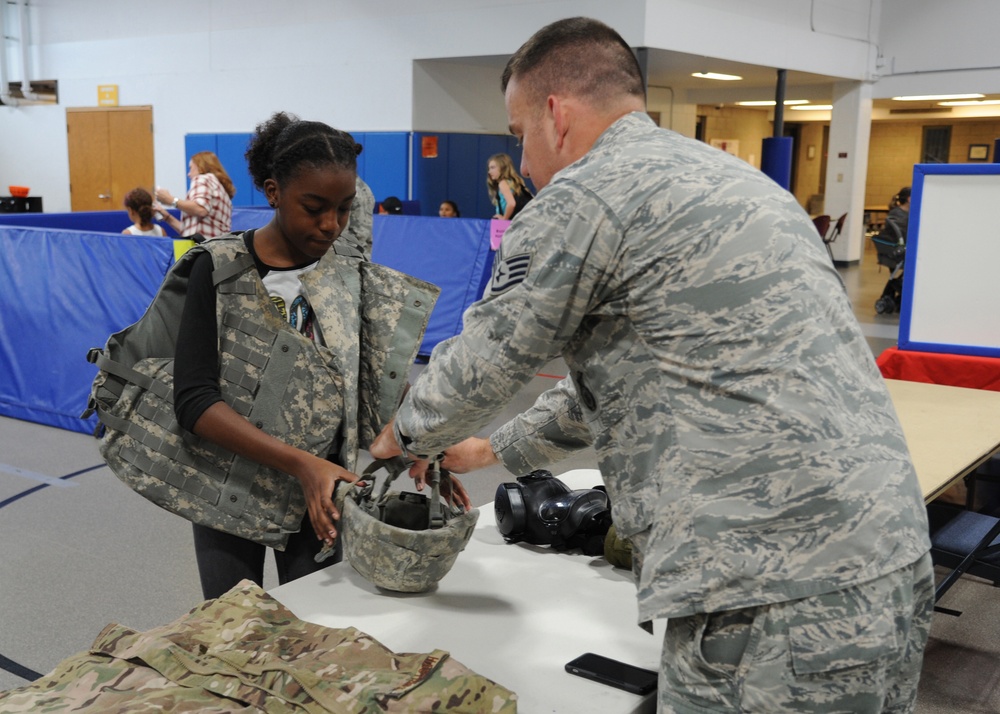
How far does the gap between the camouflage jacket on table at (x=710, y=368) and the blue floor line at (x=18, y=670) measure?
2.29 metres

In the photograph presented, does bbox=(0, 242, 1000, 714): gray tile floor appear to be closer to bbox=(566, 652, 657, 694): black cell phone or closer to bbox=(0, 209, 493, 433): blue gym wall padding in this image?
bbox=(0, 209, 493, 433): blue gym wall padding

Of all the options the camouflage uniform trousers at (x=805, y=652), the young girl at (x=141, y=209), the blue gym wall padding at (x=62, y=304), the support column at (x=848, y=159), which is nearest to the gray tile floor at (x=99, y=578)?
the blue gym wall padding at (x=62, y=304)

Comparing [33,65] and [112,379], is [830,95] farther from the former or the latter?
[112,379]

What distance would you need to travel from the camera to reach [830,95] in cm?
1555

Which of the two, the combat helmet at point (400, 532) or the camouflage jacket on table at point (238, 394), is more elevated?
the camouflage jacket on table at point (238, 394)

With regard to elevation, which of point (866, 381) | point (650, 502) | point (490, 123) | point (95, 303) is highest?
point (490, 123)

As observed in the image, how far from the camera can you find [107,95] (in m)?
14.0

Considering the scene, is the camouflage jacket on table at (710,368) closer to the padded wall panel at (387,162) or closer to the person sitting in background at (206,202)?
the person sitting in background at (206,202)

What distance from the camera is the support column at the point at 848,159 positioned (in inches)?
589

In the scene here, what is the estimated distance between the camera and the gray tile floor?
2.98 m

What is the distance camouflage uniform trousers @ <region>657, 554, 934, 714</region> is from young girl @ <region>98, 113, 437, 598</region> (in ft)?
2.53

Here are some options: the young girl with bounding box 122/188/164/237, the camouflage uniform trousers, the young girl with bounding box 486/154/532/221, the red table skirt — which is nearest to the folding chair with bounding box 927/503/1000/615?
the red table skirt

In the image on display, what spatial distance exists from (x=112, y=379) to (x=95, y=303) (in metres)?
4.02

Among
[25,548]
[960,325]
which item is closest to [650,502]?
[960,325]
